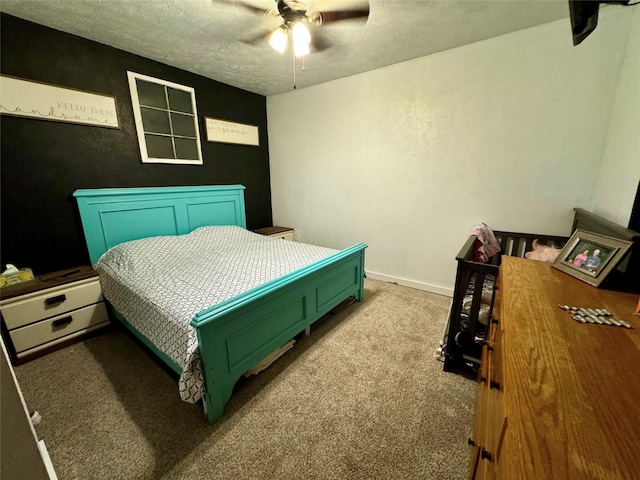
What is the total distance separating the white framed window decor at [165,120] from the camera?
251 centimetres

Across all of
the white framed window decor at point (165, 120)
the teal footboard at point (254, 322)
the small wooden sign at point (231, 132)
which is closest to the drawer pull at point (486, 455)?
the teal footboard at point (254, 322)

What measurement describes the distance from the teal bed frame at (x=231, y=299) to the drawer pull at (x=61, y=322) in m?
0.27

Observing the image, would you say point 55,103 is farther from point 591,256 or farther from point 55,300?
point 591,256

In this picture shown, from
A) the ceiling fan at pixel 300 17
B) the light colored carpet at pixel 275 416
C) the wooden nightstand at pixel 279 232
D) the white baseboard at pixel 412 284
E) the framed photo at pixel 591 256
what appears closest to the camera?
the framed photo at pixel 591 256

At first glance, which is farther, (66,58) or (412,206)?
(412,206)

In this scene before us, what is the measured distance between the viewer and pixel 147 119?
258 centimetres

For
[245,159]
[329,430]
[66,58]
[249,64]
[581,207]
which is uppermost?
[249,64]

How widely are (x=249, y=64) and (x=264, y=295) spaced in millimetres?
2442

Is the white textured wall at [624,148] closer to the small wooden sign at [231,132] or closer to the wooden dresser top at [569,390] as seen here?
the wooden dresser top at [569,390]

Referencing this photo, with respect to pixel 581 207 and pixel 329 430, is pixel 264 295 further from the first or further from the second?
pixel 581 207

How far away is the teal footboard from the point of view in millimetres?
1320

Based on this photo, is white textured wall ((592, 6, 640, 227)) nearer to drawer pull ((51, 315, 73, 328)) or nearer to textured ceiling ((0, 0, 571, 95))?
textured ceiling ((0, 0, 571, 95))

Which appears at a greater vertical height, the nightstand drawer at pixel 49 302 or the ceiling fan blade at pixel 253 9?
the ceiling fan blade at pixel 253 9

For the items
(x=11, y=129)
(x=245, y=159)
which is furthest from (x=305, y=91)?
(x=11, y=129)
